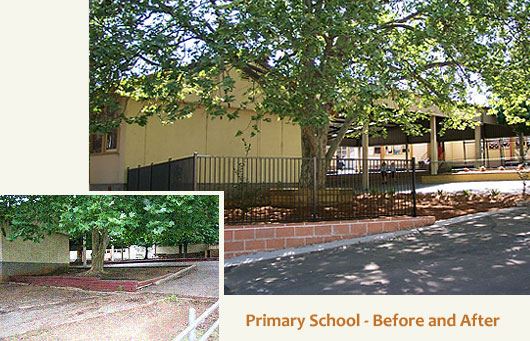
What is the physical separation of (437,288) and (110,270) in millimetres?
2471

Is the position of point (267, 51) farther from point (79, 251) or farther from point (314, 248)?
point (79, 251)

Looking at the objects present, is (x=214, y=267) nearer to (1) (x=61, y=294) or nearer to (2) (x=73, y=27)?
(1) (x=61, y=294)

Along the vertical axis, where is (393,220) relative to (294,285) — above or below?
above

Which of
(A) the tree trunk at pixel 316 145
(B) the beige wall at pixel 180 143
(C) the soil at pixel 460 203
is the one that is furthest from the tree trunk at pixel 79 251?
(C) the soil at pixel 460 203

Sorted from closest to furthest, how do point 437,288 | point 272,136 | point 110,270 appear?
1. point 110,270
2. point 437,288
3. point 272,136

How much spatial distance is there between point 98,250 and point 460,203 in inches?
264

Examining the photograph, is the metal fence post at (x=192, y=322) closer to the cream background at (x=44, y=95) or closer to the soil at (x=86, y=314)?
the soil at (x=86, y=314)

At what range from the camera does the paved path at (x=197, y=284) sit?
294 centimetres

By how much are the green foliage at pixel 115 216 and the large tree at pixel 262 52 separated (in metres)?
2.08

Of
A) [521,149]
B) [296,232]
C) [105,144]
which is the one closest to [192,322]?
[296,232]

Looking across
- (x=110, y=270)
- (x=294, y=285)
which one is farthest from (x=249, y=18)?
(x=110, y=270)

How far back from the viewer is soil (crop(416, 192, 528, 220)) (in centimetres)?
727

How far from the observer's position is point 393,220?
6.11 meters

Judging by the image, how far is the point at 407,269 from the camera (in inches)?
173
